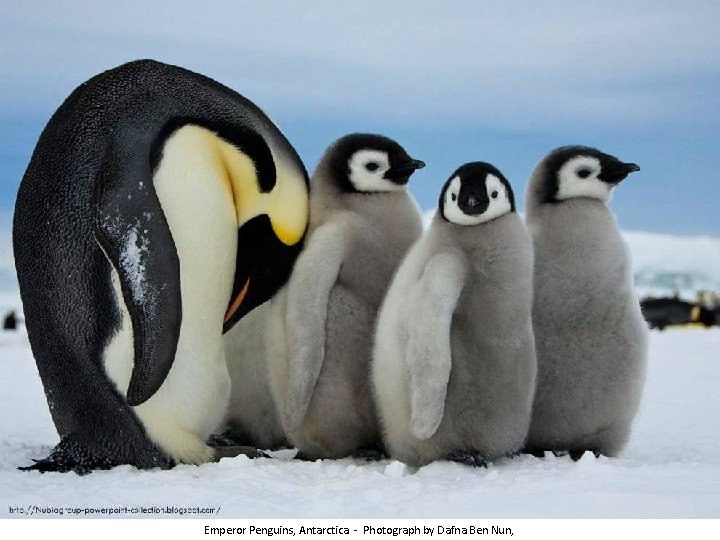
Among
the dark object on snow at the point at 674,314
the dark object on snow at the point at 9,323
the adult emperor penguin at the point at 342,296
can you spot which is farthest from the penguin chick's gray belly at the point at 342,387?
the dark object on snow at the point at 9,323

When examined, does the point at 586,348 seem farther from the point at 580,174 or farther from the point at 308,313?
the point at 308,313

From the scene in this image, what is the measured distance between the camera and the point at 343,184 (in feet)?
9.58

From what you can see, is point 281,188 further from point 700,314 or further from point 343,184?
point 700,314

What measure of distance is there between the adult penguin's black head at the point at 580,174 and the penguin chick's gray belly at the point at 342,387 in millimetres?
654

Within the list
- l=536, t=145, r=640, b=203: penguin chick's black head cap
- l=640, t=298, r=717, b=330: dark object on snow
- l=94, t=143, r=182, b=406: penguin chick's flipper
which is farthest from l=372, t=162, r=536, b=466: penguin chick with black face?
l=640, t=298, r=717, b=330: dark object on snow

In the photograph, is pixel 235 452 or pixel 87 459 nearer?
pixel 87 459

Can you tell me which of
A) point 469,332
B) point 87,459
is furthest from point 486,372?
point 87,459

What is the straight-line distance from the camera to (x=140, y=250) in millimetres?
2457

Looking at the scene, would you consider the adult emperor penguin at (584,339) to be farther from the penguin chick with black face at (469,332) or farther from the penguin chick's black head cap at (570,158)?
the penguin chick with black face at (469,332)

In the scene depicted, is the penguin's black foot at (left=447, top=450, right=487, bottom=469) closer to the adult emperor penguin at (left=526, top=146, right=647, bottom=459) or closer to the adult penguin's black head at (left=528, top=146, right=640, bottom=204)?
the adult emperor penguin at (left=526, top=146, right=647, bottom=459)

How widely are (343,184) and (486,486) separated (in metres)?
1.03

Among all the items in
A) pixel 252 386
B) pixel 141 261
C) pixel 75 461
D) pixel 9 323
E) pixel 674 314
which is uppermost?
pixel 141 261

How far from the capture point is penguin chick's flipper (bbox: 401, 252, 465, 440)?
98.0 inches

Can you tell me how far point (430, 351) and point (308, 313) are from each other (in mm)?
394
